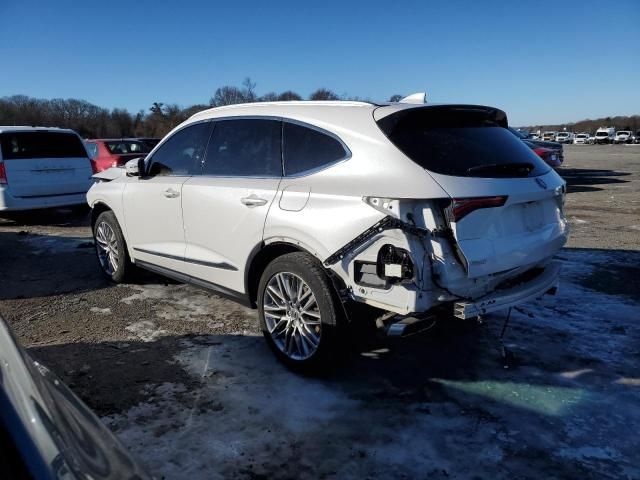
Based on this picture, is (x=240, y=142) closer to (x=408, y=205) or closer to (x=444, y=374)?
(x=408, y=205)

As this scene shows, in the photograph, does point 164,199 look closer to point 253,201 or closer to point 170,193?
point 170,193

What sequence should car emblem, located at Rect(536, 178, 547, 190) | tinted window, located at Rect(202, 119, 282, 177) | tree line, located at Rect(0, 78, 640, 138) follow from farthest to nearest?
1. tree line, located at Rect(0, 78, 640, 138)
2. tinted window, located at Rect(202, 119, 282, 177)
3. car emblem, located at Rect(536, 178, 547, 190)

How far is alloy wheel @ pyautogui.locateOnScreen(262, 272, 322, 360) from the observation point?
11.3 feet

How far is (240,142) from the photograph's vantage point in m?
4.16

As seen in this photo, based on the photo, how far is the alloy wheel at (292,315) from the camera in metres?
3.43

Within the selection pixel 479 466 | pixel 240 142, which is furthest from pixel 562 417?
pixel 240 142

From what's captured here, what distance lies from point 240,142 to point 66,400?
2939 mm

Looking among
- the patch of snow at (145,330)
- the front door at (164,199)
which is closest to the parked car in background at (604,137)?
the front door at (164,199)

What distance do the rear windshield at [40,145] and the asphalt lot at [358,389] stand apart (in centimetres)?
438

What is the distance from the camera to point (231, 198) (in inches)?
154

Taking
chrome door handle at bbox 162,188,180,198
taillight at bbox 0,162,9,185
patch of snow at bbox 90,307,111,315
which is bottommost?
patch of snow at bbox 90,307,111,315

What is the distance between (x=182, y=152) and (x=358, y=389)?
8.94 ft

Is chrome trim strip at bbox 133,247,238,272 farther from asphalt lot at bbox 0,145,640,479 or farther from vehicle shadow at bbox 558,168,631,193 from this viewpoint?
vehicle shadow at bbox 558,168,631,193

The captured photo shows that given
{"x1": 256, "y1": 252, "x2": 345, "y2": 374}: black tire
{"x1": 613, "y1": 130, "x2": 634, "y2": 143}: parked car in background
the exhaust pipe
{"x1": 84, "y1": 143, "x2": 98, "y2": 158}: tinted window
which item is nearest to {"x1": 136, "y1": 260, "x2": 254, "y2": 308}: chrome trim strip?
{"x1": 256, "y1": 252, "x2": 345, "y2": 374}: black tire
